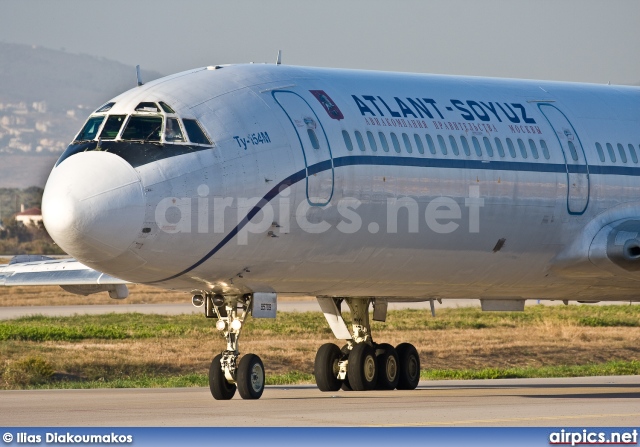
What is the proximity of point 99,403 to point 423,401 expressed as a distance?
5533 mm

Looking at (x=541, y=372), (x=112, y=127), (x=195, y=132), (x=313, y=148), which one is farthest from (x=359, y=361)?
(x=541, y=372)

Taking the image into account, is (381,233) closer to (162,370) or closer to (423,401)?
(423,401)

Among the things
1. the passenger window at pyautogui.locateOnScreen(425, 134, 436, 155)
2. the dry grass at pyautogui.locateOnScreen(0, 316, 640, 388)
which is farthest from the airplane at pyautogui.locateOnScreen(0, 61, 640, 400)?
the dry grass at pyautogui.locateOnScreen(0, 316, 640, 388)

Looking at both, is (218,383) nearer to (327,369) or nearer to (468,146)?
(327,369)

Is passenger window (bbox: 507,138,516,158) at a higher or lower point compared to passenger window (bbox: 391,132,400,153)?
higher

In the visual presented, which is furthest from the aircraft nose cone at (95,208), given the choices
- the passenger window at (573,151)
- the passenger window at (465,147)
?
the passenger window at (573,151)

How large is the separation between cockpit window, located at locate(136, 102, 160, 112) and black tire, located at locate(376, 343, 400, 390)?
8.22m

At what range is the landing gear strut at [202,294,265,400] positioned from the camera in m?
23.9

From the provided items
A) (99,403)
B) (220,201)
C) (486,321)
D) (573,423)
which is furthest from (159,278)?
(486,321)

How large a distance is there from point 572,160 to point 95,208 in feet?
34.6

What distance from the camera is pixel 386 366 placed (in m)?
28.8

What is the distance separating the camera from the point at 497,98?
27.8 m

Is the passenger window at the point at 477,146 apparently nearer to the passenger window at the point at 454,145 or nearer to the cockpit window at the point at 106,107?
the passenger window at the point at 454,145

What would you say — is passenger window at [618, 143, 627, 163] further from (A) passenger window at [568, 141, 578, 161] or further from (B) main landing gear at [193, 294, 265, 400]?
(B) main landing gear at [193, 294, 265, 400]
